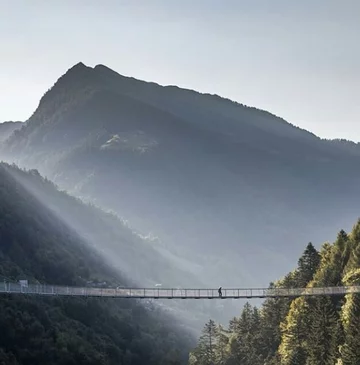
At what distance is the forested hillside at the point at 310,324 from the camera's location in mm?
90125

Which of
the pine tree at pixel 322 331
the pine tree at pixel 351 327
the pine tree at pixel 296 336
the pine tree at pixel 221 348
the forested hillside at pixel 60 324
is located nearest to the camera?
the pine tree at pixel 351 327

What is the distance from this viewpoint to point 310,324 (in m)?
98.9

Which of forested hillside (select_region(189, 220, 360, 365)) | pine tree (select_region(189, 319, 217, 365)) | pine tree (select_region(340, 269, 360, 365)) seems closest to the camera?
pine tree (select_region(340, 269, 360, 365))

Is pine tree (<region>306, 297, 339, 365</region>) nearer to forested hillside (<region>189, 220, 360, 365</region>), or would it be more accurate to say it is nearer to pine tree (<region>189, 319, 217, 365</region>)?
forested hillside (<region>189, 220, 360, 365</region>)

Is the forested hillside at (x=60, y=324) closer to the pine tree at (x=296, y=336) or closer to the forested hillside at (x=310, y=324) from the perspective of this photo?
the forested hillside at (x=310, y=324)

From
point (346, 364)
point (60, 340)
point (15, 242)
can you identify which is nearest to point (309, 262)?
point (346, 364)

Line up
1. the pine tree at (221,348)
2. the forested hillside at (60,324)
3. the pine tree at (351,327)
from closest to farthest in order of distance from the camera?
the pine tree at (351,327), the pine tree at (221,348), the forested hillside at (60,324)

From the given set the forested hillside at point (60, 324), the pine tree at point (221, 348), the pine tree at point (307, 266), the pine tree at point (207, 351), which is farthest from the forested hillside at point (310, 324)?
the forested hillside at point (60, 324)

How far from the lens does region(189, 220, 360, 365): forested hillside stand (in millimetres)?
90125

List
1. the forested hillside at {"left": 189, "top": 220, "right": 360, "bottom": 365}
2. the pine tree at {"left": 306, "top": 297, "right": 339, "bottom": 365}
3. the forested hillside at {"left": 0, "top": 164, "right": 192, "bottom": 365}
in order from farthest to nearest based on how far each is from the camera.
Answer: the forested hillside at {"left": 0, "top": 164, "right": 192, "bottom": 365} < the pine tree at {"left": 306, "top": 297, "right": 339, "bottom": 365} < the forested hillside at {"left": 189, "top": 220, "right": 360, "bottom": 365}

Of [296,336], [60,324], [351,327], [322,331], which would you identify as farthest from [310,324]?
[60,324]

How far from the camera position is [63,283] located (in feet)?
602

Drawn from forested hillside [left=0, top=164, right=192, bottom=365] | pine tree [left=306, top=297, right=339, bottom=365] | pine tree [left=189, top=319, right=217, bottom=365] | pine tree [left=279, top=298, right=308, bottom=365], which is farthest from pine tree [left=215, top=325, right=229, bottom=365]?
pine tree [left=306, top=297, right=339, bottom=365]

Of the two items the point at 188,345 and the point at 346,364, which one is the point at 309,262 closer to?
the point at 346,364
